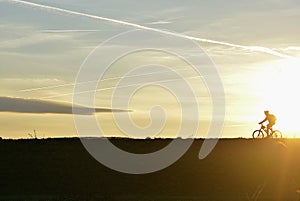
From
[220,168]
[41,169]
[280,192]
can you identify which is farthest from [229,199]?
[41,169]

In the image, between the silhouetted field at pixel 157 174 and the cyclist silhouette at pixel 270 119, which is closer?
the silhouetted field at pixel 157 174

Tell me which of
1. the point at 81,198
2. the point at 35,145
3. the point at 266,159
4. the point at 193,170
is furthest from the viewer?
the point at 35,145

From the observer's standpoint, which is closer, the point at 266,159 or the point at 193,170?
the point at 266,159

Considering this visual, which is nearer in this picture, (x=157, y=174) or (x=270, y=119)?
(x=157, y=174)

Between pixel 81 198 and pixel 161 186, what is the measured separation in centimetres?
546

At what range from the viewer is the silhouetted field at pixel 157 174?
1651 inches

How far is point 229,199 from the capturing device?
1564 inches

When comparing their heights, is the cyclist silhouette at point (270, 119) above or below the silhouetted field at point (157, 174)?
above

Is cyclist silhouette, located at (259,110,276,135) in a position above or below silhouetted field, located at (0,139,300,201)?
above

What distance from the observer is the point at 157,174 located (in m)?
45.1

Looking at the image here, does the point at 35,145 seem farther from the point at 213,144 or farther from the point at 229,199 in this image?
the point at 229,199

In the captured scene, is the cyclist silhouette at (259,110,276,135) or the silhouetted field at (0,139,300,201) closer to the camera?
the silhouetted field at (0,139,300,201)

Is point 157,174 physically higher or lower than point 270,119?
lower

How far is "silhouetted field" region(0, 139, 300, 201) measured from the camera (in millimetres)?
41938
